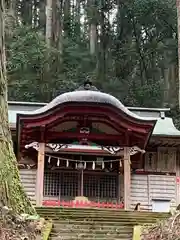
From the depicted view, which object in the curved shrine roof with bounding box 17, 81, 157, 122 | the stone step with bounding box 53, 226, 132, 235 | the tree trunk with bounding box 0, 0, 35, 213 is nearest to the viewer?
the tree trunk with bounding box 0, 0, 35, 213

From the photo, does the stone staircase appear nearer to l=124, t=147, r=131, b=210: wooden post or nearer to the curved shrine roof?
l=124, t=147, r=131, b=210: wooden post

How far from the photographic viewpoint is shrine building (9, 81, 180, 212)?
11.6 m

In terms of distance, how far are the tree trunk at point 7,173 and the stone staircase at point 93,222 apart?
2.29 feet

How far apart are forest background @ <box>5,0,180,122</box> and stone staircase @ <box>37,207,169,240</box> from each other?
1542cm

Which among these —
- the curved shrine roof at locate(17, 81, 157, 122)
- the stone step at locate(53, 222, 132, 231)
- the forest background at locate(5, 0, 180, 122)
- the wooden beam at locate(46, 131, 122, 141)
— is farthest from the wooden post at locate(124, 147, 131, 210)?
the forest background at locate(5, 0, 180, 122)

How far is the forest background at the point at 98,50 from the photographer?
23672 mm

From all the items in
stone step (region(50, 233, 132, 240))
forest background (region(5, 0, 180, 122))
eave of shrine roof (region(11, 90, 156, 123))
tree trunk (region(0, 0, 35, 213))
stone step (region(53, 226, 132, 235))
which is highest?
forest background (region(5, 0, 180, 122))

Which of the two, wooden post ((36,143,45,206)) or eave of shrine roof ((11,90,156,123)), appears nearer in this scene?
wooden post ((36,143,45,206))

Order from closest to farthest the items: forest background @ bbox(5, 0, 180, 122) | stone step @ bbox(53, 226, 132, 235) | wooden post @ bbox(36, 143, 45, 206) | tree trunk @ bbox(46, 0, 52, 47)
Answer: stone step @ bbox(53, 226, 132, 235), wooden post @ bbox(36, 143, 45, 206), forest background @ bbox(5, 0, 180, 122), tree trunk @ bbox(46, 0, 52, 47)

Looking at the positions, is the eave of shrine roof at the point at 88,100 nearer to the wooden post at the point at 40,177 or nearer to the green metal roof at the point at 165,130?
the wooden post at the point at 40,177

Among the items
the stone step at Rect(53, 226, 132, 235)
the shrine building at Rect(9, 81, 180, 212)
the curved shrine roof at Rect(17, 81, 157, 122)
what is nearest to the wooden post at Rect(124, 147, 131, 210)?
the shrine building at Rect(9, 81, 180, 212)

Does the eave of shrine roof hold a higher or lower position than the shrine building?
higher

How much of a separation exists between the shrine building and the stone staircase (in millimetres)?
3188

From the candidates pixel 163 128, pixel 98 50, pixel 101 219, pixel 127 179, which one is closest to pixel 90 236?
pixel 101 219
